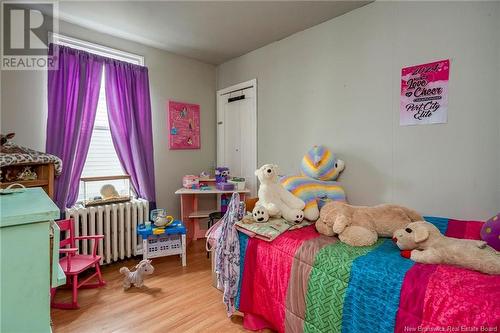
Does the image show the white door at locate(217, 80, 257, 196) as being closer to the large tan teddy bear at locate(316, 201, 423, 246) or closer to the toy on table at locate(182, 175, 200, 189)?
the toy on table at locate(182, 175, 200, 189)

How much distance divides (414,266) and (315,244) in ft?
1.72

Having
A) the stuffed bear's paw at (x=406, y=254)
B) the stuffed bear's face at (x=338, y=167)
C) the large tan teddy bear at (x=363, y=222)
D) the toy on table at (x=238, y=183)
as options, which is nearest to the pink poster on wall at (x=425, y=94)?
the stuffed bear's face at (x=338, y=167)

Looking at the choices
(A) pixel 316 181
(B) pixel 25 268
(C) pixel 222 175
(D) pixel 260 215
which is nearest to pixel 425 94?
(A) pixel 316 181

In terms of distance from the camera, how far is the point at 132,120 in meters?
3.00

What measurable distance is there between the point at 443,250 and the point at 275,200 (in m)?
1.08

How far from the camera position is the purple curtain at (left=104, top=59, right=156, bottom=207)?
9.41ft

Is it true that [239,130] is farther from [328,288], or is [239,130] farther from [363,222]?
[328,288]

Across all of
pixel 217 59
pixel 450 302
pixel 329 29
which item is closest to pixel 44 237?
pixel 450 302

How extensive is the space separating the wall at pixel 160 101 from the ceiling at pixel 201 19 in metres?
0.15

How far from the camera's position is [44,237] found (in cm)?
73

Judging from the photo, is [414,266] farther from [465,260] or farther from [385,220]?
[385,220]

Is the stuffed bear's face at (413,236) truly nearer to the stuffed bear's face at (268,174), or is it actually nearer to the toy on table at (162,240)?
Answer: the stuffed bear's face at (268,174)

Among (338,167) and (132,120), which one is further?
(132,120)

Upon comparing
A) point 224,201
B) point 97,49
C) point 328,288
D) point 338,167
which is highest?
point 97,49
